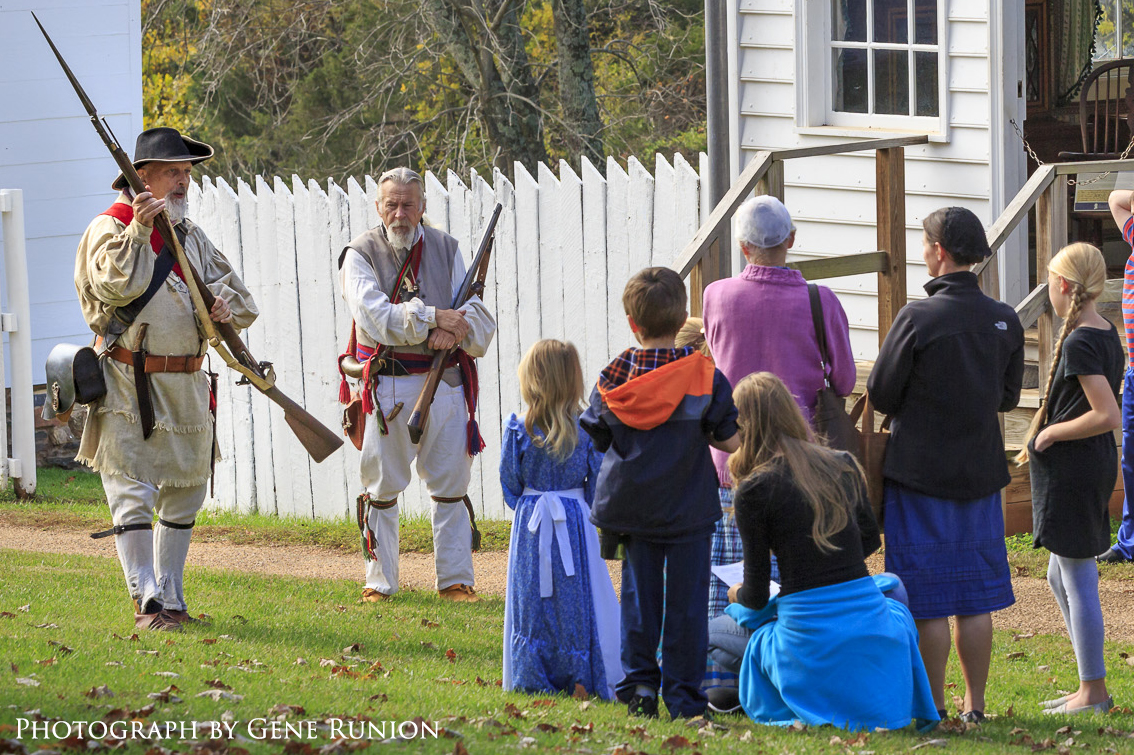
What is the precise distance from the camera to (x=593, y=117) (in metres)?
17.0

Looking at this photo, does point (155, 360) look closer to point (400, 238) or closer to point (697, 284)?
point (400, 238)

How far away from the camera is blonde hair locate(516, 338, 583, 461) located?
4.74m

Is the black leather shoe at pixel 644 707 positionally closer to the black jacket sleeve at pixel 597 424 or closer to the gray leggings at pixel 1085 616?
the black jacket sleeve at pixel 597 424

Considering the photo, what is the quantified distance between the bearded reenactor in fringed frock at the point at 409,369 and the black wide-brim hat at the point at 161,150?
1.02 meters

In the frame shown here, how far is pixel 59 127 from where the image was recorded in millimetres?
12258

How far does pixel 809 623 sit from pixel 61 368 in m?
3.17

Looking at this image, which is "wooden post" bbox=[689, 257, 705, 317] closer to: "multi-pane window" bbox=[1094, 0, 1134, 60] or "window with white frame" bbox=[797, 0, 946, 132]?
"window with white frame" bbox=[797, 0, 946, 132]

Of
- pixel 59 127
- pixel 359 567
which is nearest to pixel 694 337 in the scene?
pixel 359 567

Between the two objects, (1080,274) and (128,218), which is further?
(128,218)

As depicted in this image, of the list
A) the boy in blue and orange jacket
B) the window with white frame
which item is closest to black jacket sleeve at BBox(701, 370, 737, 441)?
the boy in blue and orange jacket

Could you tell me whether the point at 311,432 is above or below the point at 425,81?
below

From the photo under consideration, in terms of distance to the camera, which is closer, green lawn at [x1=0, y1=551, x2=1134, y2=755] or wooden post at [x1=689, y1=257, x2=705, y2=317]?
green lawn at [x1=0, y1=551, x2=1134, y2=755]

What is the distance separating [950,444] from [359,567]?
4460 millimetres

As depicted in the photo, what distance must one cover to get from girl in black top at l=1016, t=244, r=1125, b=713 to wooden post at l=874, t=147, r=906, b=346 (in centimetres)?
220
